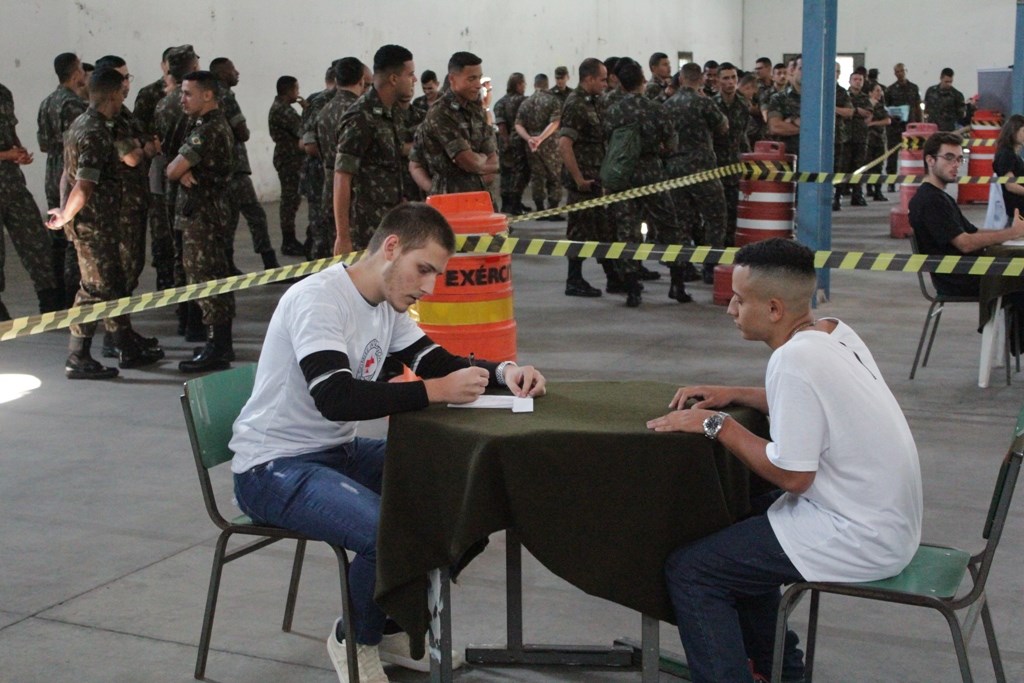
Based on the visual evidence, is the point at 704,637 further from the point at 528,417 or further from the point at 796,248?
the point at 796,248

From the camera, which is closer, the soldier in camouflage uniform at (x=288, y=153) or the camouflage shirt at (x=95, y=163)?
the camouflage shirt at (x=95, y=163)

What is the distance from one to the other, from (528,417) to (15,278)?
8.89m

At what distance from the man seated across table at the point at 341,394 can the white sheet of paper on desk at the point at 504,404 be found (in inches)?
1.9

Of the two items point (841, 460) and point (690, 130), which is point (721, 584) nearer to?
point (841, 460)

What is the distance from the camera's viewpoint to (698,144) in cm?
910

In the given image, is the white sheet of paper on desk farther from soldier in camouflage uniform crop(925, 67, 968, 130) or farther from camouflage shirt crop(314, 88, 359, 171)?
soldier in camouflage uniform crop(925, 67, 968, 130)

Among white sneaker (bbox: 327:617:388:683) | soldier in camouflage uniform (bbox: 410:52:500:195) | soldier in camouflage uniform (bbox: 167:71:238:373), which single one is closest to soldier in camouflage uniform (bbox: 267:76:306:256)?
soldier in camouflage uniform (bbox: 410:52:500:195)

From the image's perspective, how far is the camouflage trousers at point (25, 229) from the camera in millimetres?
7941

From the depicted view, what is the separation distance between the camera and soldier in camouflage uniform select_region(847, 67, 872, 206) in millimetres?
14867

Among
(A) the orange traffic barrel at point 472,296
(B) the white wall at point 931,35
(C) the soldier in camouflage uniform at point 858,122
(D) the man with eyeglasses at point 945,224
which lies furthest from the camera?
(B) the white wall at point 931,35

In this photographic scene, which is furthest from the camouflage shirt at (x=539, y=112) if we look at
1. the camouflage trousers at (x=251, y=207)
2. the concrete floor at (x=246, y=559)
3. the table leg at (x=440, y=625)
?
the table leg at (x=440, y=625)

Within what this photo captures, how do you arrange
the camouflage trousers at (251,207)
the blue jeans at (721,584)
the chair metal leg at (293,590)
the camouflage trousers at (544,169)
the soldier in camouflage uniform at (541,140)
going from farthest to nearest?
the camouflage trousers at (544,169)
the soldier in camouflage uniform at (541,140)
the camouflage trousers at (251,207)
the chair metal leg at (293,590)
the blue jeans at (721,584)

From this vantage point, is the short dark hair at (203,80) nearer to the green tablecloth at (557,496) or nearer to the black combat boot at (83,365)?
the black combat boot at (83,365)

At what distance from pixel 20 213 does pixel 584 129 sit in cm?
393
